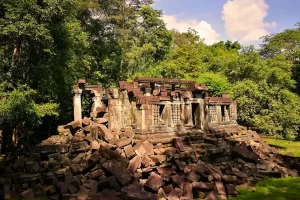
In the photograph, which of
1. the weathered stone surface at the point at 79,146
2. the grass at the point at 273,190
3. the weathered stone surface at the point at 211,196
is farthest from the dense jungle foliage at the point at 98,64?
the grass at the point at 273,190

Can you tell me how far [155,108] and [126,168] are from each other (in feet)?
10.8

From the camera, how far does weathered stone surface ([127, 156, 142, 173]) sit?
9.35 m

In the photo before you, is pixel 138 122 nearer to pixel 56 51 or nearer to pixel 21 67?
pixel 56 51

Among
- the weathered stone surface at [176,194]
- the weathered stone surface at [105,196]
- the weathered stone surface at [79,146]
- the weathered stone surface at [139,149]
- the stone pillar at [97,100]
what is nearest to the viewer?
the weathered stone surface at [105,196]

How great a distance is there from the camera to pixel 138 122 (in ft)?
38.0

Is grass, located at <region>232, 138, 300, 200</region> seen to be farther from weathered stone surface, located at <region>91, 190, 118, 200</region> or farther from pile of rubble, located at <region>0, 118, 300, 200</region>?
weathered stone surface, located at <region>91, 190, 118, 200</region>

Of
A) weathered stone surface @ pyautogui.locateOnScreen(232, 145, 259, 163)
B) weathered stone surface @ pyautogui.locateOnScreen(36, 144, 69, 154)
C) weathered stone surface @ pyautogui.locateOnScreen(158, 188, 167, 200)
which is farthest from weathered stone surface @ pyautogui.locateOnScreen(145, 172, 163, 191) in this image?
weathered stone surface @ pyautogui.locateOnScreen(232, 145, 259, 163)

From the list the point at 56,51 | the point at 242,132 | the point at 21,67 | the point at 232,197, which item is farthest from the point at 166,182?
the point at 21,67

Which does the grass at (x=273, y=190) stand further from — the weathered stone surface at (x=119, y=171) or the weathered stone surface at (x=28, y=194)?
the weathered stone surface at (x=28, y=194)

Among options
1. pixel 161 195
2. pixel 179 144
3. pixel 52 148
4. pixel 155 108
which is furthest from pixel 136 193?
pixel 155 108

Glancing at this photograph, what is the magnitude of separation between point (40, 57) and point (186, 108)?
24.2ft

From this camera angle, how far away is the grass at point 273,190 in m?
9.29

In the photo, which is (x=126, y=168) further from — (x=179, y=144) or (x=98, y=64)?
(x=98, y=64)

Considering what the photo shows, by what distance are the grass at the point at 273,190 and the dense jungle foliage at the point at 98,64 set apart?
8.06 meters
